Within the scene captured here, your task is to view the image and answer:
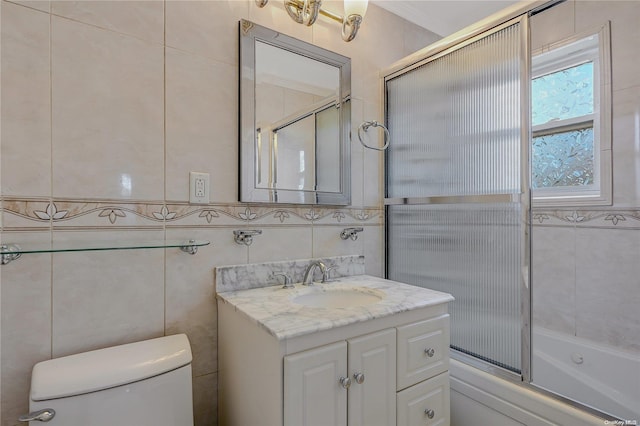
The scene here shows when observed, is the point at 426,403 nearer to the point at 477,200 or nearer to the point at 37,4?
the point at 477,200

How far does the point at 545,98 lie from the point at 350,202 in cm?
149

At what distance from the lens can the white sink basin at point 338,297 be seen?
130 centimetres

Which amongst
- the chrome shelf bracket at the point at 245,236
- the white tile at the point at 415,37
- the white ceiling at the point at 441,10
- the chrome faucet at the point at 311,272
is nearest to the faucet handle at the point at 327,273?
the chrome faucet at the point at 311,272

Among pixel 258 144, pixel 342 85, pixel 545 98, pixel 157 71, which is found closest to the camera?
pixel 157 71

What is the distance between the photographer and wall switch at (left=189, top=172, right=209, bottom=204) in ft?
3.86

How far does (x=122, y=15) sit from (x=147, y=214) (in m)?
0.67

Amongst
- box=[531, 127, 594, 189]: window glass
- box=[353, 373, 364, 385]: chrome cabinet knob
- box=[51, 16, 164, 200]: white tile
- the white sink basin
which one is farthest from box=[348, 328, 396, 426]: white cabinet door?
box=[531, 127, 594, 189]: window glass

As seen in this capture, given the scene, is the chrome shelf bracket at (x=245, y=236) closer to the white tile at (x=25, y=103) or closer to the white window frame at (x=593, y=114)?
the white tile at (x=25, y=103)

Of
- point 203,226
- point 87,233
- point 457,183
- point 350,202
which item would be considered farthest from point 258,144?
point 457,183

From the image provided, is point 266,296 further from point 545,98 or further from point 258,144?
point 545,98

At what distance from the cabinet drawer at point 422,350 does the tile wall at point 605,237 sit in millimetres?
1109

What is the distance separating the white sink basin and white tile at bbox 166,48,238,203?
0.51 m

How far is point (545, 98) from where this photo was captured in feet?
6.57

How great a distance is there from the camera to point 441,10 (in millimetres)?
1869
